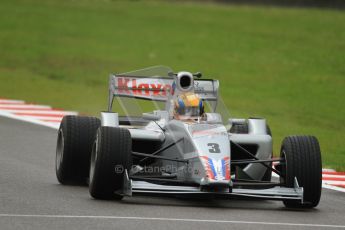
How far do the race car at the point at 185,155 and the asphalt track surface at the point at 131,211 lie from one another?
0.22m

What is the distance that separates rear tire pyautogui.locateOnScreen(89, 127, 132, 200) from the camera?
12.5 m

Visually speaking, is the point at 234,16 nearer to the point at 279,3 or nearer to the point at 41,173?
the point at 279,3

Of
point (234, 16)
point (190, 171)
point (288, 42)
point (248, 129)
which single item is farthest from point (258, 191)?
point (234, 16)

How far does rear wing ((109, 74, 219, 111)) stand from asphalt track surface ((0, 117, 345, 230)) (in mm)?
1595

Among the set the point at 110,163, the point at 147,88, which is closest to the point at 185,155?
the point at 110,163

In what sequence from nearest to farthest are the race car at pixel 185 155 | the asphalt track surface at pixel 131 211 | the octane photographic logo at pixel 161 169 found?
the asphalt track surface at pixel 131 211, the race car at pixel 185 155, the octane photographic logo at pixel 161 169

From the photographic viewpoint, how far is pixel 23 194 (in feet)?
42.4

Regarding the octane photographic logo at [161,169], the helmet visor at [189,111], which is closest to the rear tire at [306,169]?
the octane photographic logo at [161,169]

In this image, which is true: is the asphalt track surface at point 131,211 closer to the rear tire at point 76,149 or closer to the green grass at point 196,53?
the rear tire at point 76,149

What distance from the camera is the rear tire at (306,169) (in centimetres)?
1281

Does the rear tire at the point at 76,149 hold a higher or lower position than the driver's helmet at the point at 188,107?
lower

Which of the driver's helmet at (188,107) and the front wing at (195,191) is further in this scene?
the driver's helmet at (188,107)

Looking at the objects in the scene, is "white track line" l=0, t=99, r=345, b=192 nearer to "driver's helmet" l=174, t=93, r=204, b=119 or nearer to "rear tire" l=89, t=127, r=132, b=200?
"driver's helmet" l=174, t=93, r=204, b=119

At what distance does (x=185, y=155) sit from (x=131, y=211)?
131cm
